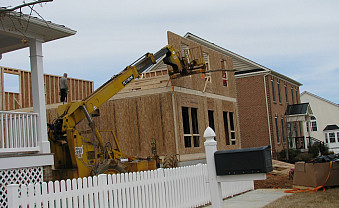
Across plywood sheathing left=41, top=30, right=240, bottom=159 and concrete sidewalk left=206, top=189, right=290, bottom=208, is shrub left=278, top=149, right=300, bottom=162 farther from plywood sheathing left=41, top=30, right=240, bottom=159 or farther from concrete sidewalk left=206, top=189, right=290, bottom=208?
concrete sidewalk left=206, top=189, right=290, bottom=208

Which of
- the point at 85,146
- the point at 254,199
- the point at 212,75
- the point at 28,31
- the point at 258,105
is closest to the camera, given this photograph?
the point at 28,31

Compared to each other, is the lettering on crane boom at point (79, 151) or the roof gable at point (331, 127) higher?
the roof gable at point (331, 127)

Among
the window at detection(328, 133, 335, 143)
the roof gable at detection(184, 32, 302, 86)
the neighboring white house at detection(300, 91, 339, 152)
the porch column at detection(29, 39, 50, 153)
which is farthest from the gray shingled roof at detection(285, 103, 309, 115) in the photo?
the porch column at detection(29, 39, 50, 153)

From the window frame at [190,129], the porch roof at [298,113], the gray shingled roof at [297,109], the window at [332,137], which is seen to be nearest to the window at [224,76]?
the window frame at [190,129]

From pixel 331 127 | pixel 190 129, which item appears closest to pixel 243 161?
pixel 190 129

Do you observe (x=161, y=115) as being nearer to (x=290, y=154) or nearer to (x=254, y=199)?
(x=254, y=199)

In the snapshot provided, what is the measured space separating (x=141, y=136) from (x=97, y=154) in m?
4.76

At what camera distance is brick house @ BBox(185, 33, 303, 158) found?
32.8 meters

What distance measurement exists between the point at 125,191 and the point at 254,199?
469 cm

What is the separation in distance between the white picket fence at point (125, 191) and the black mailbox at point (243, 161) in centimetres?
270

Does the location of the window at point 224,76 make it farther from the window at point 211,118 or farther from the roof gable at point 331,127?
the roof gable at point 331,127

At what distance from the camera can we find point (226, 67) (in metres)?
23.4

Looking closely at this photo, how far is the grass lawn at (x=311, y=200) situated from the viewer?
10203mm

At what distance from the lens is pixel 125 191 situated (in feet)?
30.2
